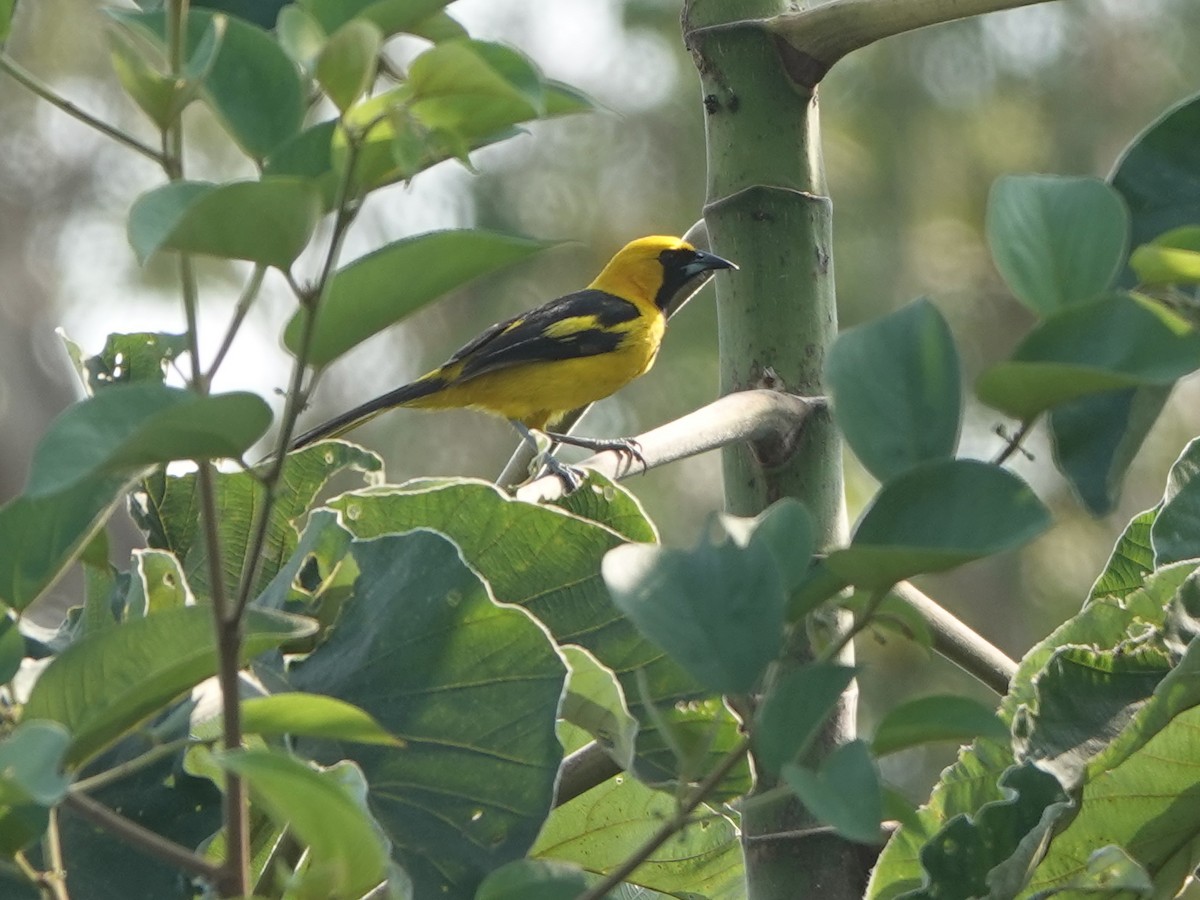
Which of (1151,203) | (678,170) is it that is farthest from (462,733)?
(678,170)

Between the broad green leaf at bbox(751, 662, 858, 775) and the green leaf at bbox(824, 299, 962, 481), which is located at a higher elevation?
the green leaf at bbox(824, 299, 962, 481)

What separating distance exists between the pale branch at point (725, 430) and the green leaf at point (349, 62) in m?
0.54

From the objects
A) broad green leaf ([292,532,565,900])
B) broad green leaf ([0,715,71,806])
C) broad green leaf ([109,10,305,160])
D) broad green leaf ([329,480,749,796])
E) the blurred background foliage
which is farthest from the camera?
the blurred background foliage

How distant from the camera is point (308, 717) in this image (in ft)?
1.89

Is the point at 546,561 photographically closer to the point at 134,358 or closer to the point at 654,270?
the point at 134,358

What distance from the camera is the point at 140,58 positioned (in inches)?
21.8

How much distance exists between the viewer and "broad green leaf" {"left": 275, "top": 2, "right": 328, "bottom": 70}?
60cm

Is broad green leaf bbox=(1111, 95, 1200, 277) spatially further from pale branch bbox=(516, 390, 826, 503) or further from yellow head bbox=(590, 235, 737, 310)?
yellow head bbox=(590, 235, 737, 310)

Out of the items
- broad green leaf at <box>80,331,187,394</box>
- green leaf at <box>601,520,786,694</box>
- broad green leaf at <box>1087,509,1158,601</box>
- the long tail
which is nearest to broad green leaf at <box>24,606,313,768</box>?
green leaf at <box>601,520,786,694</box>

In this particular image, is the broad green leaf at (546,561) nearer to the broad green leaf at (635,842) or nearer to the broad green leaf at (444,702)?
the broad green leaf at (444,702)

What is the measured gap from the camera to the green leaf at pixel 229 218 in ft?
1.64

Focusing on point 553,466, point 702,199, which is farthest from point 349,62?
point 702,199

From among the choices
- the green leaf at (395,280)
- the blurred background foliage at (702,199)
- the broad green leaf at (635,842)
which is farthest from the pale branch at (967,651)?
the blurred background foliage at (702,199)

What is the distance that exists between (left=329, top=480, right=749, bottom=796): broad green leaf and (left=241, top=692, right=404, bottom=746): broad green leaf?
39 centimetres
